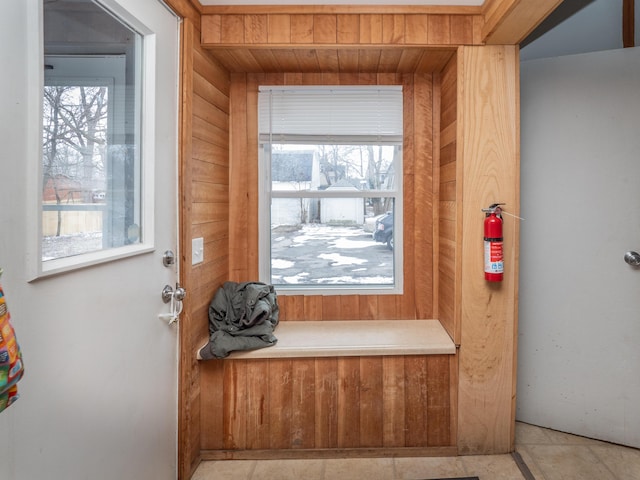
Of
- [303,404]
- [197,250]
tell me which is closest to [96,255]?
[197,250]

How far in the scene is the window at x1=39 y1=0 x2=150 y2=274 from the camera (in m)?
1.07

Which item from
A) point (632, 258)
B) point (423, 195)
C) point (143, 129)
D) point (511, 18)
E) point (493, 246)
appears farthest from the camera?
point (423, 195)

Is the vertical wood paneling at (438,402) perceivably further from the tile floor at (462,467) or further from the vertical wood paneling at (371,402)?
the vertical wood paneling at (371,402)

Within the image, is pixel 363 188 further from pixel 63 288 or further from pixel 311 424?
pixel 63 288

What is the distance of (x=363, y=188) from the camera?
95.3 inches

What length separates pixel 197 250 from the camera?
1946mm

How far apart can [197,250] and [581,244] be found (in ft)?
6.32

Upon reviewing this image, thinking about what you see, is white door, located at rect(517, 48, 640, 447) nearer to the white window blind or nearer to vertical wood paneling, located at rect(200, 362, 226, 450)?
the white window blind

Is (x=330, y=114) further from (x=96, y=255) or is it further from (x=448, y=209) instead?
(x=96, y=255)

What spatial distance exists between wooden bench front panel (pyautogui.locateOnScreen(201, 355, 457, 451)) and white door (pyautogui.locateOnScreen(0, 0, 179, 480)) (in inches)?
12.4

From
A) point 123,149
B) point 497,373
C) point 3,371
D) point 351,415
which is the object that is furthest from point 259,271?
point 3,371

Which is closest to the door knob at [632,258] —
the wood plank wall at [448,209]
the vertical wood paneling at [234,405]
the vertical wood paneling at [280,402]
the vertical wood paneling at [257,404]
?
the wood plank wall at [448,209]

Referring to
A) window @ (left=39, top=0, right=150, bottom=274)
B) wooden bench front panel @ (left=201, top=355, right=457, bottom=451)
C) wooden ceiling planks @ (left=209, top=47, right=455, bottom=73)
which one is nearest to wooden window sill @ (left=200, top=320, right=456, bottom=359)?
wooden bench front panel @ (left=201, top=355, right=457, bottom=451)

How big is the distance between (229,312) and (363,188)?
1.03m
